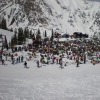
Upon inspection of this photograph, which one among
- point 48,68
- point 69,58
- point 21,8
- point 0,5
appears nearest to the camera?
point 48,68

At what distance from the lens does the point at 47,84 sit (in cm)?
2044

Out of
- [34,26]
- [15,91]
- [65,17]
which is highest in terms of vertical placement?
[65,17]

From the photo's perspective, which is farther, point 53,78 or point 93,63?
point 93,63

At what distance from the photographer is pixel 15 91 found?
17.9 meters

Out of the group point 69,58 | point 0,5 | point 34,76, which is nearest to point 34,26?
point 0,5

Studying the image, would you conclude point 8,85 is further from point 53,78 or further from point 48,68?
point 48,68

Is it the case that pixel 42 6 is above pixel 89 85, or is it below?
above

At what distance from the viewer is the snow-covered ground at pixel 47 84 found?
666 inches

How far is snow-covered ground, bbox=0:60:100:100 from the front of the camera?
1691cm

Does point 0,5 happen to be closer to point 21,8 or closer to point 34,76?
point 21,8

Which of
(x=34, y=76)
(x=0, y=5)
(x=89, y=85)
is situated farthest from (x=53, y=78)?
(x=0, y=5)

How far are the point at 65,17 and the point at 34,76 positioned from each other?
181m

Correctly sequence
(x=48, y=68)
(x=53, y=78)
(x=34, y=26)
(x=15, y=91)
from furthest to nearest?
(x=34, y=26) < (x=48, y=68) < (x=53, y=78) < (x=15, y=91)

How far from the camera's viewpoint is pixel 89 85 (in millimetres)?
20234
